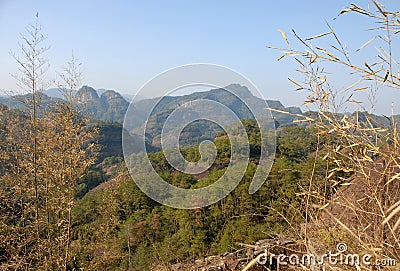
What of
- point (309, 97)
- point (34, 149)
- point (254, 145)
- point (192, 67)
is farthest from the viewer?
point (254, 145)

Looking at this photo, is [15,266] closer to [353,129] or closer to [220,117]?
[353,129]

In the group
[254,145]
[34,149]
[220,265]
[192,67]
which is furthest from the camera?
[254,145]

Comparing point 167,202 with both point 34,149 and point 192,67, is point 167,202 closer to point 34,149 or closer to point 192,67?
point 192,67

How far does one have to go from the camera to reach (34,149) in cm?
322

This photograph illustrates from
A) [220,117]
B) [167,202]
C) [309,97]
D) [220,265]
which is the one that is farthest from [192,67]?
[167,202]

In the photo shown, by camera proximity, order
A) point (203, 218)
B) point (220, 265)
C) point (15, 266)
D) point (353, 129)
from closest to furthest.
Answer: point (353, 129) < point (220, 265) < point (15, 266) < point (203, 218)

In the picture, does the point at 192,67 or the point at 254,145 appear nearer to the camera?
the point at 192,67

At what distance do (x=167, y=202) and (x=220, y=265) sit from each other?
9469 millimetres

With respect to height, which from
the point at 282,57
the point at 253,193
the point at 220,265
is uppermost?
the point at 282,57

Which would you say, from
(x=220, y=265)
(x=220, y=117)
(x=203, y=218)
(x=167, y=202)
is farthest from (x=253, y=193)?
(x=220, y=265)

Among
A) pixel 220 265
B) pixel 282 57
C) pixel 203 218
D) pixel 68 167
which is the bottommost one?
pixel 203 218

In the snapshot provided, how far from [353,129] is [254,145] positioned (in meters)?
15.7

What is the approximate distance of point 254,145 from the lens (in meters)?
16.3

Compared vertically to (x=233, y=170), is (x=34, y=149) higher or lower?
higher
